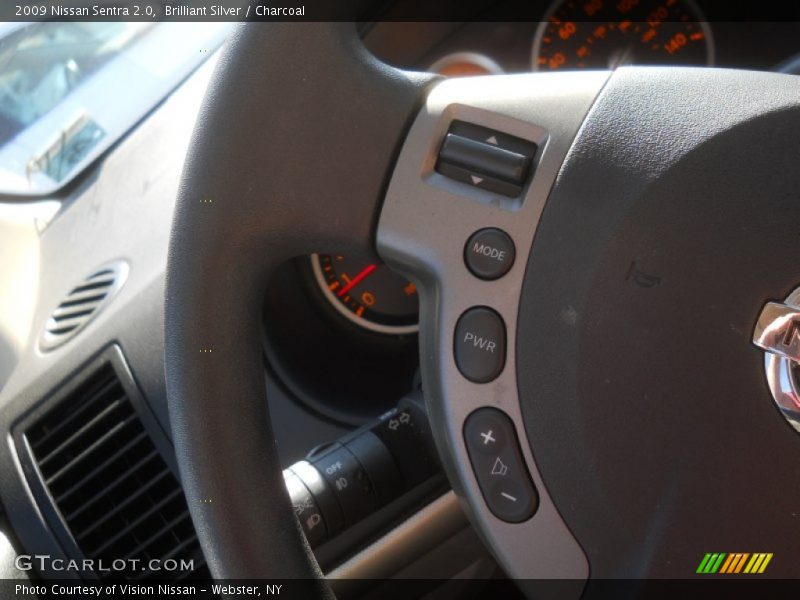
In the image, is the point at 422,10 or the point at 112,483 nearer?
the point at 112,483

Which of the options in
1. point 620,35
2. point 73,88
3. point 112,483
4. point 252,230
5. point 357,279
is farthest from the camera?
point 73,88

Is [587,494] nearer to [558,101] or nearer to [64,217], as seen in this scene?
[558,101]

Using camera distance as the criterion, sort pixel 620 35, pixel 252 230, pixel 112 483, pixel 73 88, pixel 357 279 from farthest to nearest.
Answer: pixel 73 88, pixel 620 35, pixel 357 279, pixel 112 483, pixel 252 230

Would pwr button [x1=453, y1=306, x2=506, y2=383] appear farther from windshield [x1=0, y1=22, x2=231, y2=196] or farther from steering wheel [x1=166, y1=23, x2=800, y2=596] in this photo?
windshield [x1=0, y1=22, x2=231, y2=196]

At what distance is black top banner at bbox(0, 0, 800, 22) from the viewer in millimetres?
1324

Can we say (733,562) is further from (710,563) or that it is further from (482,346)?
(482,346)

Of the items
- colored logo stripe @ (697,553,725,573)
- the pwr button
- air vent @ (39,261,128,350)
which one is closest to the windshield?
air vent @ (39,261,128,350)

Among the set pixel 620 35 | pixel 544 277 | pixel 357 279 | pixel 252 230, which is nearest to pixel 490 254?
pixel 544 277

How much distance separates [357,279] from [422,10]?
383mm

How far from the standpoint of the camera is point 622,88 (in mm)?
792

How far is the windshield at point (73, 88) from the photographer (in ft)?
5.10

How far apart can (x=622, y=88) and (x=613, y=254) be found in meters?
0.14

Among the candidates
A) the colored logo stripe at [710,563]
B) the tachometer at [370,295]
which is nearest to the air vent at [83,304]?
the tachometer at [370,295]

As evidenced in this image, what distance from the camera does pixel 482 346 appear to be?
77cm
